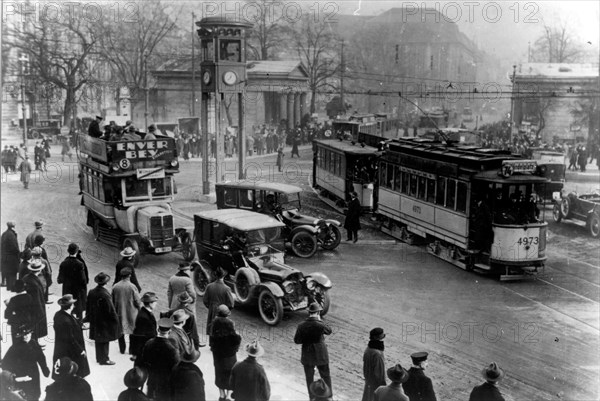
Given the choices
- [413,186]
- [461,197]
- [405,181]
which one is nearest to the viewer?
[461,197]

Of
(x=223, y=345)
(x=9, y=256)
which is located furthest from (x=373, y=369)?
(x=9, y=256)

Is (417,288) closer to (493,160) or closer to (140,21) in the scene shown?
(493,160)

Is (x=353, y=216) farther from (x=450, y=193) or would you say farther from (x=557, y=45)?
(x=557, y=45)

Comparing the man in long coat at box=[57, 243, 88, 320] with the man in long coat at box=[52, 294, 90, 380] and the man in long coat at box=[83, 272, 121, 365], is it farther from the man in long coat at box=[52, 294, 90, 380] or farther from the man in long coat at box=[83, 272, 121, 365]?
the man in long coat at box=[52, 294, 90, 380]

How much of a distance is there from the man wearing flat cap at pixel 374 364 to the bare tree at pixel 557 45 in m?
9.44

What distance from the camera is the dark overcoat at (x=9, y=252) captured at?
10562 mm

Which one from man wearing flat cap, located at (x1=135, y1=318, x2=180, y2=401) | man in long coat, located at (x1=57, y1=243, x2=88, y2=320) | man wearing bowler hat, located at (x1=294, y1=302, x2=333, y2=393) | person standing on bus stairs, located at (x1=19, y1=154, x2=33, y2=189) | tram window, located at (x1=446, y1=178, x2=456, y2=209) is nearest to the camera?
man wearing flat cap, located at (x1=135, y1=318, x2=180, y2=401)

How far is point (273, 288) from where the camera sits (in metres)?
9.73

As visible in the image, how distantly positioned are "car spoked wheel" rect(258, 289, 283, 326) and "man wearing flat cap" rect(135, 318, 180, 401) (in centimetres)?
294

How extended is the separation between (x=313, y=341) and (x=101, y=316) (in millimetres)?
2760

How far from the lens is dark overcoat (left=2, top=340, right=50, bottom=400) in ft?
22.8

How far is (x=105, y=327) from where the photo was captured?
8164mm

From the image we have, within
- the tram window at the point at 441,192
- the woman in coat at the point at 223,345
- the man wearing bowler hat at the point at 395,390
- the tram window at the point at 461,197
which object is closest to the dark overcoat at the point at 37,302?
the woman in coat at the point at 223,345

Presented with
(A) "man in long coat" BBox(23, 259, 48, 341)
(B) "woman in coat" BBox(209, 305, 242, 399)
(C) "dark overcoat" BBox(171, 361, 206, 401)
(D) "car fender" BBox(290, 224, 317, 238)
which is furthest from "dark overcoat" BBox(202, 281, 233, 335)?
(D) "car fender" BBox(290, 224, 317, 238)
